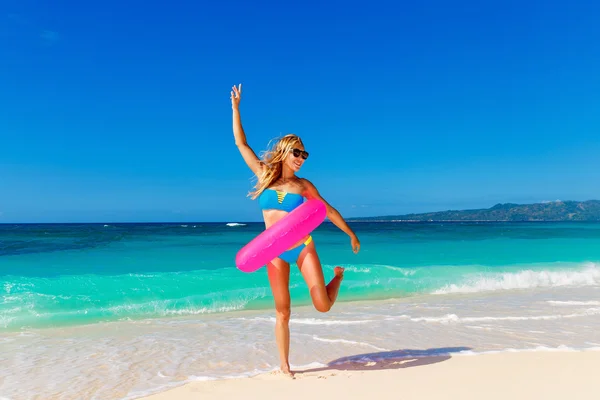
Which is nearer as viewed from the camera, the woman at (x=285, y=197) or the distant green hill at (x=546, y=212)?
the woman at (x=285, y=197)

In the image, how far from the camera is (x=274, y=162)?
3980 millimetres

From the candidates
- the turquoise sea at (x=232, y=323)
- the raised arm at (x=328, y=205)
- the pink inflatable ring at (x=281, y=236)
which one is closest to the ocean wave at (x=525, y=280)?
the turquoise sea at (x=232, y=323)

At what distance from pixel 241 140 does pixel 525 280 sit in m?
12.5

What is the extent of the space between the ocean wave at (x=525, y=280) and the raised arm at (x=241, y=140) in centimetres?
942

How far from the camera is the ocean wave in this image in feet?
41.7

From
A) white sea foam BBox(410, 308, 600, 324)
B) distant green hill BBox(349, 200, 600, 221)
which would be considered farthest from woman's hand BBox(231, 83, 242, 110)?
distant green hill BBox(349, 200, 600, 221)

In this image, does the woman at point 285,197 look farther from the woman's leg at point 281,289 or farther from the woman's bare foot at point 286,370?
the woman's bare foot at point 286,370

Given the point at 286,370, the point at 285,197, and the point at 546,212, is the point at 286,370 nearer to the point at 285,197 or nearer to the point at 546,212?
the point at 285,197

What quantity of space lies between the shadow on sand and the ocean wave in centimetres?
722

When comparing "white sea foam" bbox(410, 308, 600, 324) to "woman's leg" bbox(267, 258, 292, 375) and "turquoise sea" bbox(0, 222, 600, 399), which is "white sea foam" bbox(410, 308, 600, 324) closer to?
"turquoise sea" bbox(0, 222, 600, 399)

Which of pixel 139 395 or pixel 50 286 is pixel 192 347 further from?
pixel 50 286

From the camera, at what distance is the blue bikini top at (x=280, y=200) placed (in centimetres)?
391

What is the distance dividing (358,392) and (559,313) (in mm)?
5503

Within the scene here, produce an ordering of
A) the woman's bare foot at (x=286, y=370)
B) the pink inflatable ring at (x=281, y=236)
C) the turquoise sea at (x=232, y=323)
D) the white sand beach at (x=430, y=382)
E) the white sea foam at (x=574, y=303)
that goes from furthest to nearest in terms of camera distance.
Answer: the white sea foam at (x=574, y=303), the turquoise sea at (x=232, y=323), the woman's bare foot at (x=286, y=370), the white sand beach at (x=430, y=382), the pink inflatable ring at (x=281, y=236)
